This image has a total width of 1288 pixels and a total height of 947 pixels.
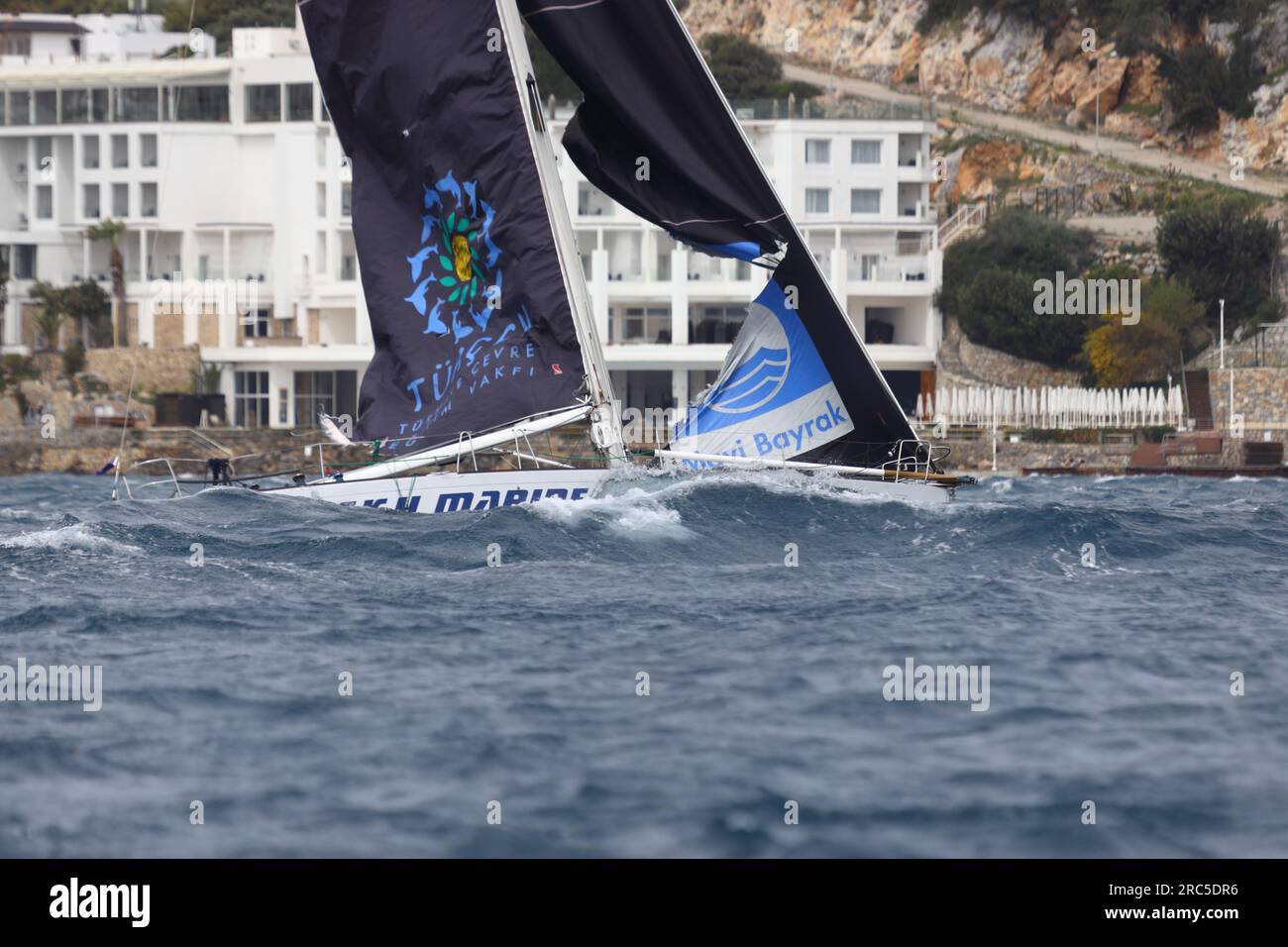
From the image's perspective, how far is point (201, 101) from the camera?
86000mm

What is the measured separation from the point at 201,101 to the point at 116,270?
928 cm

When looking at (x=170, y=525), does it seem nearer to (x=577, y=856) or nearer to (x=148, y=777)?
(x=148, y=777)

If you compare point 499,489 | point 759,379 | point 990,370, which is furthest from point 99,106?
point 499,489

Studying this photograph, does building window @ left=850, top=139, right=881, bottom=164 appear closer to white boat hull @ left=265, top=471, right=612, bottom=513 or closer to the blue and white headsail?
the blue and white headsail

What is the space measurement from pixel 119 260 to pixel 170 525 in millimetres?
58488

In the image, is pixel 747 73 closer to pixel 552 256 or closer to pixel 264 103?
pixel 264 103

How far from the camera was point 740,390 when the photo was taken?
3047 cm

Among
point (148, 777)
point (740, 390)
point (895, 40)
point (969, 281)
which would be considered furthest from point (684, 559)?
point (895, 40)

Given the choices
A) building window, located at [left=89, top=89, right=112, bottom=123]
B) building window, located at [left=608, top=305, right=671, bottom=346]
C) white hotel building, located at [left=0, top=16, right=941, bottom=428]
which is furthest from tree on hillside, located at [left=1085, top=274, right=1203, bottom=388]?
building window, located at [left=89, top=89, right=112, bottom=123]

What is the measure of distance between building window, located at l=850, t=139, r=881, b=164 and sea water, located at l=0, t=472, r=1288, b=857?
52173 mm

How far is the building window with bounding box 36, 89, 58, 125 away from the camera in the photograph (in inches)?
3479

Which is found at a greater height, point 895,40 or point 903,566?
point 895,40

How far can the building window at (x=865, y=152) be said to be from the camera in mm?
77875

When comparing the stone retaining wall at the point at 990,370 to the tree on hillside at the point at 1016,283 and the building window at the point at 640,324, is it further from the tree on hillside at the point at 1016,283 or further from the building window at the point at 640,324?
the building window at the point at 640,324
